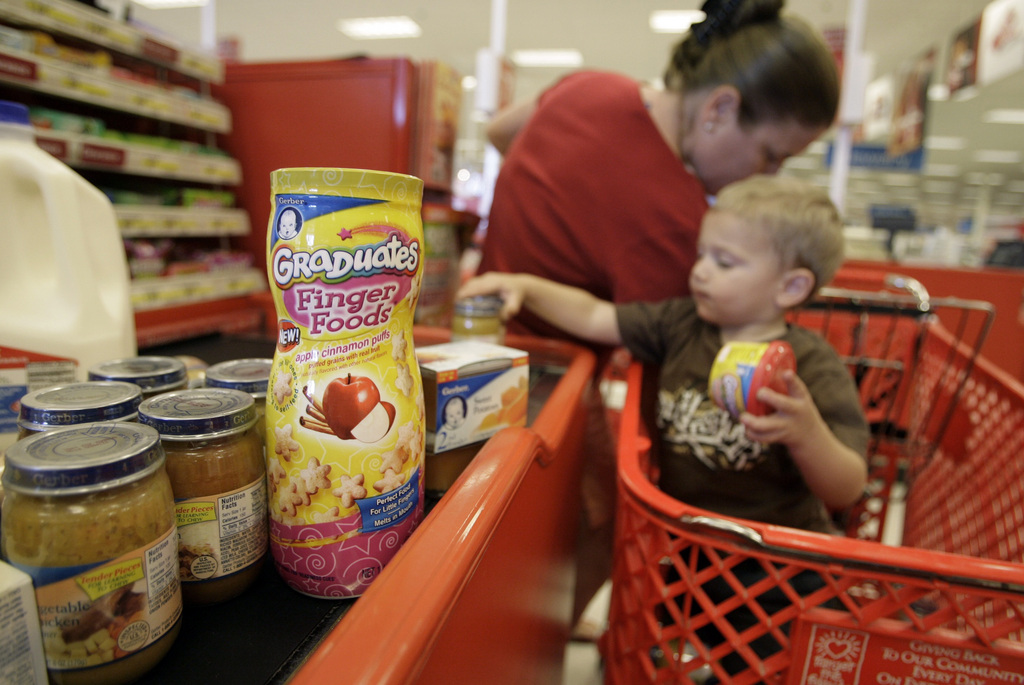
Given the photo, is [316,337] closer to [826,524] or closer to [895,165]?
[826,524]

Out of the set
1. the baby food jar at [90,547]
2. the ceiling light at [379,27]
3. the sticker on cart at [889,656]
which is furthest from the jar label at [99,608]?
the ceiling light at [379,27]

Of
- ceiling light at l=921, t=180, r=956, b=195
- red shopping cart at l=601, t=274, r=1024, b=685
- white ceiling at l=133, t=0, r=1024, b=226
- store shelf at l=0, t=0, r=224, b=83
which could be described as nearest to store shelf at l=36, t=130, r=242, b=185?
store shelf at l=0, t=0, r=224, b=83

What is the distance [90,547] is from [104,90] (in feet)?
4.35

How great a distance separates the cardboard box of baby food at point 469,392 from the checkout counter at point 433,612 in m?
0.06

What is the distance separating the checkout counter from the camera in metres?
0.34

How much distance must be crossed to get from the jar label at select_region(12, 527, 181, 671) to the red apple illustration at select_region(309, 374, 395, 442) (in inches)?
5.8

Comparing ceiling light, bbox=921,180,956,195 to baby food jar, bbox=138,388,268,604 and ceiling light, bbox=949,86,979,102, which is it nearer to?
ceiling light, bbox=949,86,979,102

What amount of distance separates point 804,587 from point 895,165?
8830 millimetres

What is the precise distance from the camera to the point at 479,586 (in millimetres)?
486

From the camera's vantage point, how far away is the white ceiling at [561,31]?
6.46 meters

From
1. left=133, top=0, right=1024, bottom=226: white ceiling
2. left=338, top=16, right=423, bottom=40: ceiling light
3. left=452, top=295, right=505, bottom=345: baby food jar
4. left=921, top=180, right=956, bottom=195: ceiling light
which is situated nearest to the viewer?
left=452, top=295, right=505, bottom=345: baby food jar

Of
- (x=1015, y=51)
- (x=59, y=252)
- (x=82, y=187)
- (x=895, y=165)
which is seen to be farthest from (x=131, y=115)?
(x=895, y=165)

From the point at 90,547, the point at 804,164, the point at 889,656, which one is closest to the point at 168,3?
the point at 90,547

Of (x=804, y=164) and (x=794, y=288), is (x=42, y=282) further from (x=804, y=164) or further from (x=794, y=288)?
(x=804, y=164)
